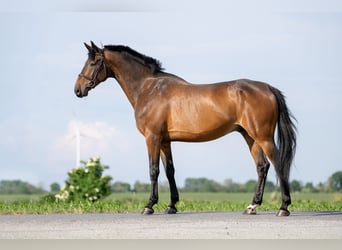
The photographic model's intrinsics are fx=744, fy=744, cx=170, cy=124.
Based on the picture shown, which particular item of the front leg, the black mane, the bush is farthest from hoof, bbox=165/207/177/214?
the bush

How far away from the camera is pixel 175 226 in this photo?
11328 mm

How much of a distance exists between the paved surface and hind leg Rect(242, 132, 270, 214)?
21cm

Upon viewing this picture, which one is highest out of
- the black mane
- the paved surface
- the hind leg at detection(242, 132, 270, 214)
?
the black mane

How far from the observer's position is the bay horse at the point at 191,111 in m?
12.4

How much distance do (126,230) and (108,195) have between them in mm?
7611

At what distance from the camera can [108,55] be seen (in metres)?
13.2

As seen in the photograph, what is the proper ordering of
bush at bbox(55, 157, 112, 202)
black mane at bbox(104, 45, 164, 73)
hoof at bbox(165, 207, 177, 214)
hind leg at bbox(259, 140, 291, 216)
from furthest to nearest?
bush at bbox(55, 157, 112, 202), black mane at bbox(104, 45, 164, 73), hoof at bbox(165, 207, 177, 214), hind leg at bbox(259, 140, 291, 216)

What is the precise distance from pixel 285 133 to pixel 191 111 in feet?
5.35

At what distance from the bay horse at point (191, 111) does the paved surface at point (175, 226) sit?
0.60 meters

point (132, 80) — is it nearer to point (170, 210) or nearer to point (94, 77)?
point (94, 77)

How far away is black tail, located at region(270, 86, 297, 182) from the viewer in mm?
12539

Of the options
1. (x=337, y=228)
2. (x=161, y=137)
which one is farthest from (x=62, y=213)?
(x=337, y=228)

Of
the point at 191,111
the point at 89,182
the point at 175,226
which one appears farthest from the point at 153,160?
the point at 89,182

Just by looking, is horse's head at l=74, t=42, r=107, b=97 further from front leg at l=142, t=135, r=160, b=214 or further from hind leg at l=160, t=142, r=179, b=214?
hind leg at l=160, t=142, r=179, b=214
